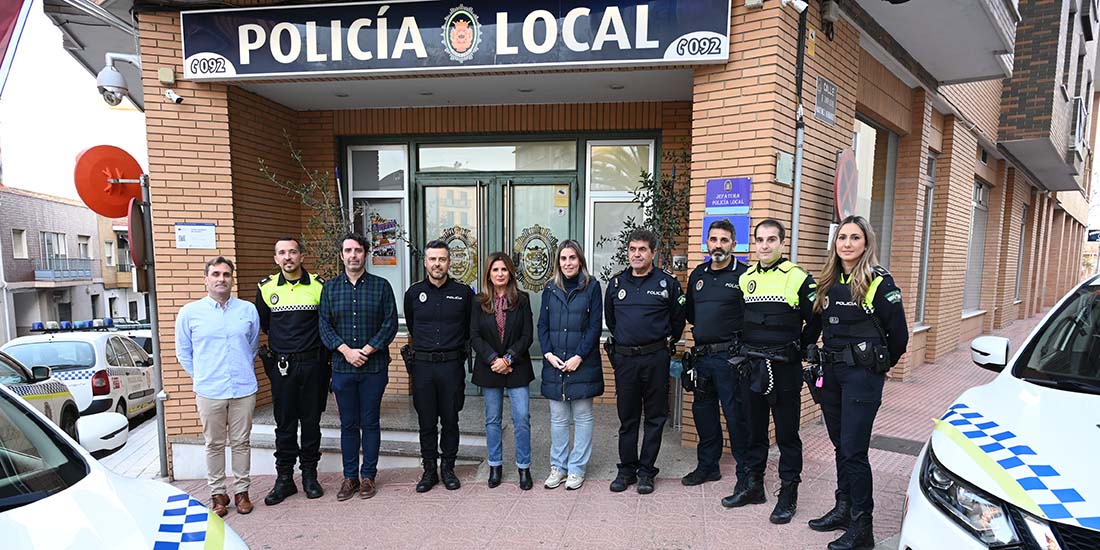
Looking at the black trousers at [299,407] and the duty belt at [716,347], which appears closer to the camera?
the duty belt at [716,347]

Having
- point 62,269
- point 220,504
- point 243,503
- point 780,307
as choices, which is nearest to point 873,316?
point 780,307

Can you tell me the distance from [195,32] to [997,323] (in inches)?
707

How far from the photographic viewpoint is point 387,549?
3684 millimetres

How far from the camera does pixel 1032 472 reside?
205 centimetres

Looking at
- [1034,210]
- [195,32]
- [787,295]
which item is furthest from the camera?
[1034,210]

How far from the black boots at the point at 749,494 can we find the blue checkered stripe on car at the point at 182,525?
10.7ft

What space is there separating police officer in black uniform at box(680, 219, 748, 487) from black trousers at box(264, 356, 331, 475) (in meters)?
2.90

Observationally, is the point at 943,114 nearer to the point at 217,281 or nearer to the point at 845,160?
the point at 845,160

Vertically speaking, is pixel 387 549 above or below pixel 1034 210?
below

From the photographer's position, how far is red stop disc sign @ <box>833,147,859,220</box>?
17.4ft

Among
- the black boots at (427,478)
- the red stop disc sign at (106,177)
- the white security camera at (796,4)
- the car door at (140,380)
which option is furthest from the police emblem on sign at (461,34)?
the car door at (140,380)

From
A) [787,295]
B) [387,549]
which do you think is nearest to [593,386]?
[787,295]

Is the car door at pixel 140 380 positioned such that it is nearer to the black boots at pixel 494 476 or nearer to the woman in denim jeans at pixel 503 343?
the black boots at pixel 494 476

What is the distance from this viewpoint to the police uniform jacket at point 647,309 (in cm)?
→ 410
